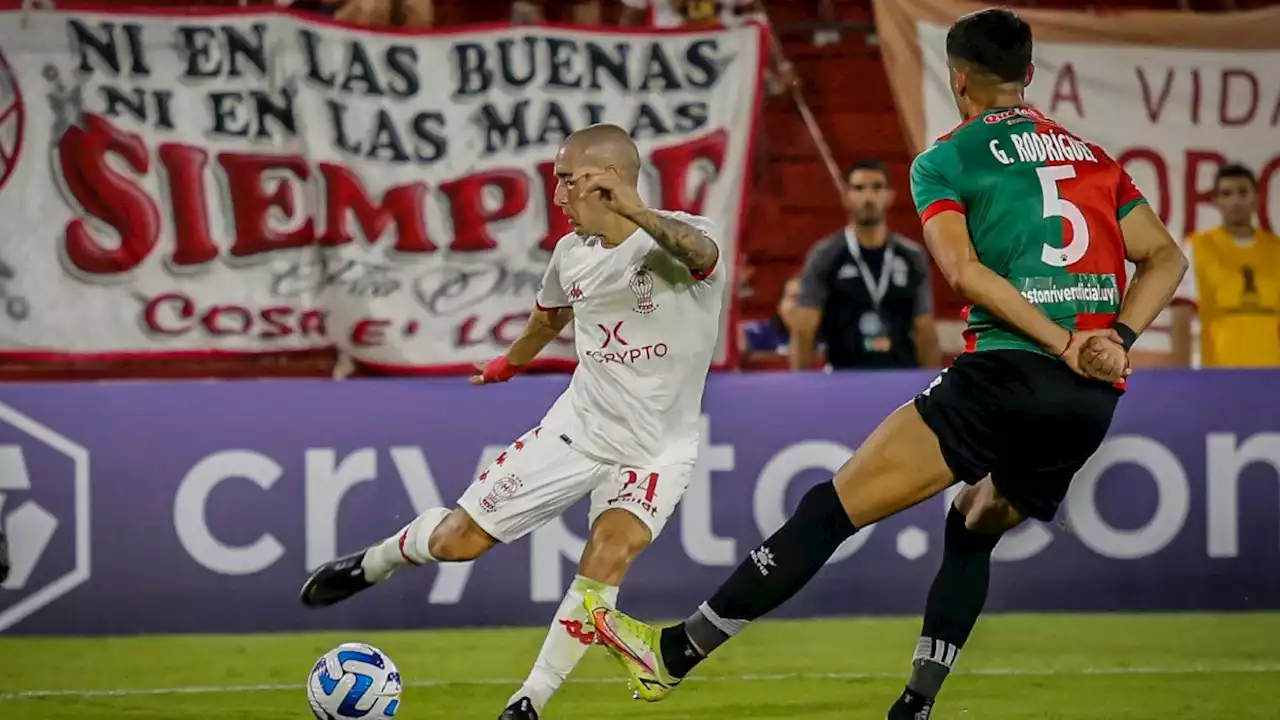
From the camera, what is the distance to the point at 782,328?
1156 cm

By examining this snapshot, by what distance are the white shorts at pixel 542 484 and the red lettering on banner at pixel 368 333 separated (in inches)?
139

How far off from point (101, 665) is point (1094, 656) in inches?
169

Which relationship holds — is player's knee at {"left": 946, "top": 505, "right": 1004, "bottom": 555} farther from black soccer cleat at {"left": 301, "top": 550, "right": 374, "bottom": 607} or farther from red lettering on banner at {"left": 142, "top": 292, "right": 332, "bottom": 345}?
red lettering on banner at {"left": 142, "top": 292, "right": 332, "bottom": 345}

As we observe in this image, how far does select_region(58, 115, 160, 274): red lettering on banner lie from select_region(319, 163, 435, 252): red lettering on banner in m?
0.90

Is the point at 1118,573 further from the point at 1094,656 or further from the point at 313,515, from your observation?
the point at 313,515

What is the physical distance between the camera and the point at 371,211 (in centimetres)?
1034

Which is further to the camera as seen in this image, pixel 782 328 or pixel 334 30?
pixel 782 328

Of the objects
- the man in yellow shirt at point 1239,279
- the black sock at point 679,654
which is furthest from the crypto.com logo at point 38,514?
the man in yellow shirt at point 1239,279

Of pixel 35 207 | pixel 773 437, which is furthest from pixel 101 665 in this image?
pixel 773 437

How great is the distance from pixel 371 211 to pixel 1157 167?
444cm

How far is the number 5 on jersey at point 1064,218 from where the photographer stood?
18.3ft

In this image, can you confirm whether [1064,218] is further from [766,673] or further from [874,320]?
[874,320]

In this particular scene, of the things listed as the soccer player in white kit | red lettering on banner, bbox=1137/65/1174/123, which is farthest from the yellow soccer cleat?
red lettering on banner, bbox=1137/65/1174/123

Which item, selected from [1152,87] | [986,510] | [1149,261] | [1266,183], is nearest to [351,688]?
[986,510]
